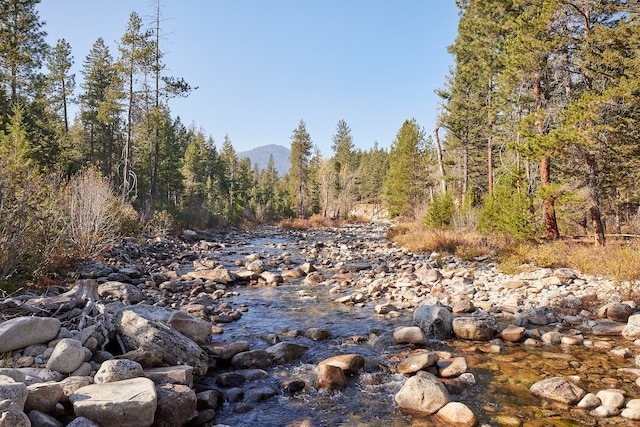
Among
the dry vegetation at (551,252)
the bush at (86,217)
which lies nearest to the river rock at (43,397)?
the bush at (86,217)

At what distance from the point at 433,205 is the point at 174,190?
33.5 meters

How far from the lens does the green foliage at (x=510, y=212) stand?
41.8 feet

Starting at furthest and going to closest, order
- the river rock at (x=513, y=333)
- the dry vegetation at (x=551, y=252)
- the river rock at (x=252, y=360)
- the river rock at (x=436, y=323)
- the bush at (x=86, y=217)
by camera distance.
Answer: the bush at (x=86, y=217) < the dry vegetation at (x=551, y=252) < the river rock at (x=436, y=323) < the river rock at (x=513, y=333) < the river rock at (x=252, y=360)

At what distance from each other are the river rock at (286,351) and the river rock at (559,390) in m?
3.53

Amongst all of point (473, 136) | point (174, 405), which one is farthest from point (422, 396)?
point (473, 136)

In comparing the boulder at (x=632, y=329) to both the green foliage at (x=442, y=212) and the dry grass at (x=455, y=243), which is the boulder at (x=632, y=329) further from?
the green foliage at (x=442, y=212)

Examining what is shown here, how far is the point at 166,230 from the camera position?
2242 centimetres

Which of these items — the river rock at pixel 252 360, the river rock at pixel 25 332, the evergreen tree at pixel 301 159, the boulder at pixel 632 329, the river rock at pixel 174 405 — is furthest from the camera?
the evergreen tree at pixel 301 159

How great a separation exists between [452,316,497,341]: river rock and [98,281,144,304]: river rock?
7061mm

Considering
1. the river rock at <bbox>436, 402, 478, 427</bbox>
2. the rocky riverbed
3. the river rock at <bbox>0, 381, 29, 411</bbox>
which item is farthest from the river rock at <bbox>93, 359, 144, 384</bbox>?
the river rock at <bbox>436, 402, 478, 427</bbox>

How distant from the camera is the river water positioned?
15.2 ft

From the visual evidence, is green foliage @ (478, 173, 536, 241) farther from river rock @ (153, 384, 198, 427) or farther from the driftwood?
the driftwood

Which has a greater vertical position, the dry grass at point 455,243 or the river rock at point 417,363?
the dry grass at point 455,243

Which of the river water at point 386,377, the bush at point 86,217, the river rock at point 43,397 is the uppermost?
the bush at point 86,217
